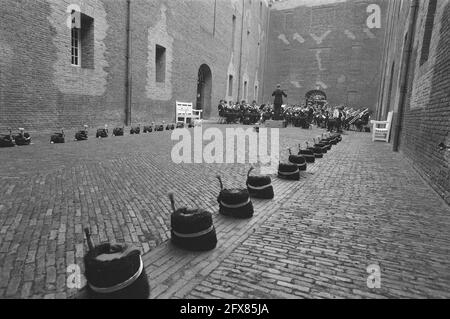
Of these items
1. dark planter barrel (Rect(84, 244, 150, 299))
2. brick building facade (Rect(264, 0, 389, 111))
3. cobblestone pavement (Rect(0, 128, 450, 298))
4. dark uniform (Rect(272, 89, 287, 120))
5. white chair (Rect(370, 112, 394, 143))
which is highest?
brick building facade (Rect(264, 0, 389, 111))

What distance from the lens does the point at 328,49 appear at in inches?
1304

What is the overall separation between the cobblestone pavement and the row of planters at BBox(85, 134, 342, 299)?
130mm

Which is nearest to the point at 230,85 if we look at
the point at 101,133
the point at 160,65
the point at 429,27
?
the point at 160,65

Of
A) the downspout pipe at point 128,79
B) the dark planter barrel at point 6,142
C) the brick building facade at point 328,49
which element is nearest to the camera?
the dark planter barrel at point 6,142

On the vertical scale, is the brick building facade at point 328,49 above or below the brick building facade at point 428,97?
above

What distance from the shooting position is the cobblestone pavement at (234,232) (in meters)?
2.49

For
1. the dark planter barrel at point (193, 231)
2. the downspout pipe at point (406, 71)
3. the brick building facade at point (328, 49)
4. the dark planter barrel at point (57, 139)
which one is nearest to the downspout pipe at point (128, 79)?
the dark planter barrel at point (57, 139)

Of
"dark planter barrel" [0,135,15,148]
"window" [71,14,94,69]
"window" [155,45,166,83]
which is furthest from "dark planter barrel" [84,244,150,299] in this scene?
"window" [155,45,166,83]

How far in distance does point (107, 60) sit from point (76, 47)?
126 cm

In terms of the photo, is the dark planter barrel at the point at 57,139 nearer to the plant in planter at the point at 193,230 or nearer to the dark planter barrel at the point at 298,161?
the dark planter barrel at the point at 298,161

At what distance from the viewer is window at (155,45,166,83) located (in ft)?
56.9

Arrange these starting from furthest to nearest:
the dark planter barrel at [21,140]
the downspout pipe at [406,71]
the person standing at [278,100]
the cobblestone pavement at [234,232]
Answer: the person standing at [278,100], the downspout pipe at [406,71], the dark planter barrel at [21,140], the cobblestone pavement at [234,232]

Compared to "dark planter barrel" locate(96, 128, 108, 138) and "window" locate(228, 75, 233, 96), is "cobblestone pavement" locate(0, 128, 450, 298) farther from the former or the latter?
"window" locate(228, 75, 233, 96)

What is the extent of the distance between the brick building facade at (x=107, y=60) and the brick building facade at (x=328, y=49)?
1157 cm
